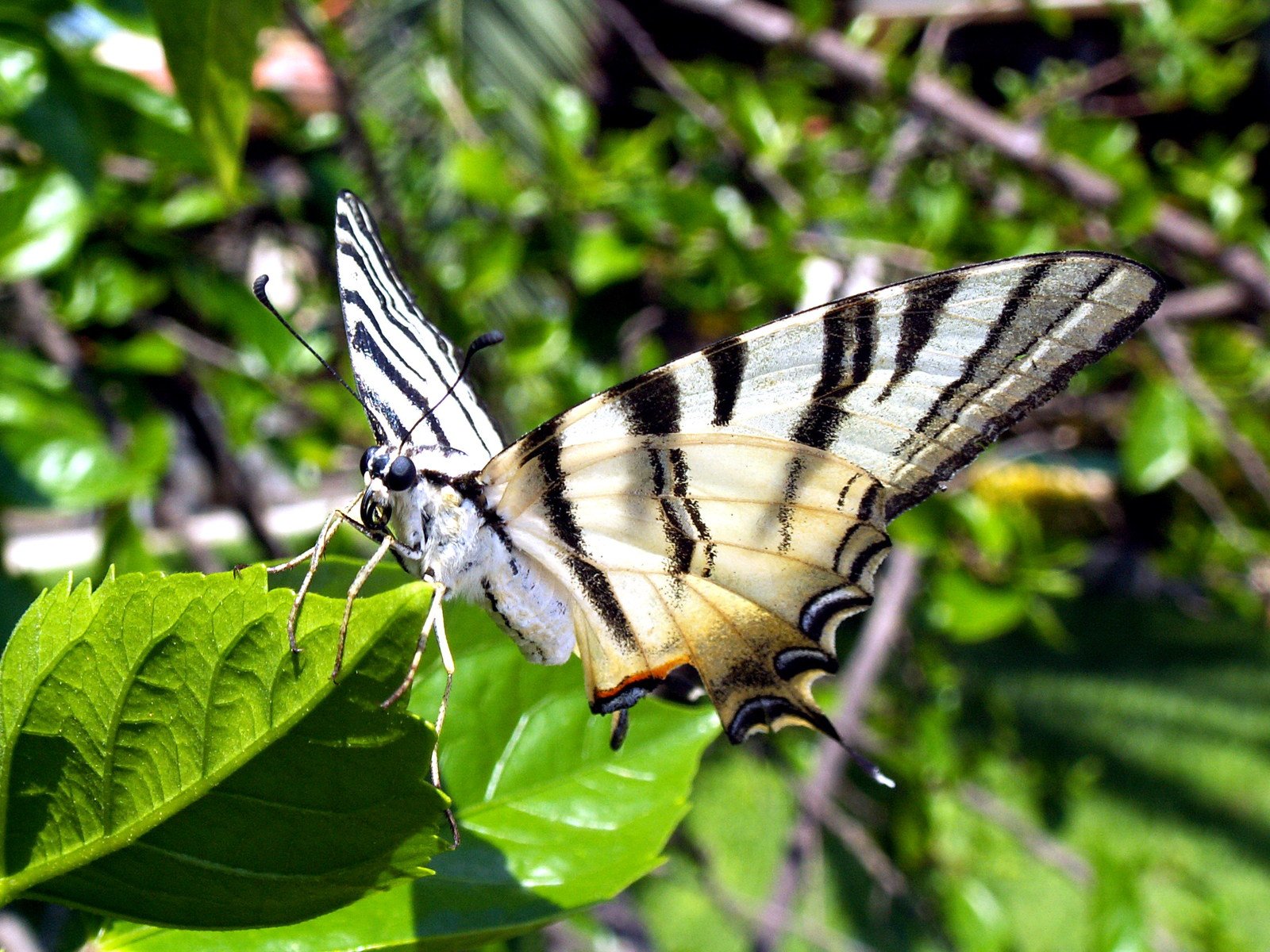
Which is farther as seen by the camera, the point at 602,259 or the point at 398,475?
the point at 602,259

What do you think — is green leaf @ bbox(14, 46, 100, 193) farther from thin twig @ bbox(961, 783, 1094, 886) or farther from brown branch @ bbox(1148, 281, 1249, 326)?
thin twig @ bbox(961, 783, 1094, 886)

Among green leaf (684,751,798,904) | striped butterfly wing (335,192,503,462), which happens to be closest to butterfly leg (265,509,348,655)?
striped butterfly wing (335,192,503,462)

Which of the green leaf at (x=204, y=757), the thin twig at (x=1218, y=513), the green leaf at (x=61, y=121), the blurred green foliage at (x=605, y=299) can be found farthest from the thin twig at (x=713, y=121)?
the green leaf at (x=204, y=757)

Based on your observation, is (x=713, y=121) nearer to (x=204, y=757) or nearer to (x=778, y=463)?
(x=778, y=463)

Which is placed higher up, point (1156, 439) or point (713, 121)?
point (713, 121)

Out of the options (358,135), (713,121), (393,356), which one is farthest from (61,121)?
(713,121)

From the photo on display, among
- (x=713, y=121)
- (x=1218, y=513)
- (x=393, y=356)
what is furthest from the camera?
(x=713, y=121)

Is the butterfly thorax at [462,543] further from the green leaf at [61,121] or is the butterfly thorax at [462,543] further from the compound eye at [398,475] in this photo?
the green leaf at [61,121]

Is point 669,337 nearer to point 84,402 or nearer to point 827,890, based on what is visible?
point 84,402

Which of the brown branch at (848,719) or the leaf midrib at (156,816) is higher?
the leaf midrib at (156,816)
